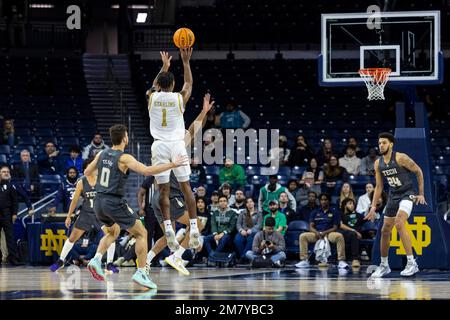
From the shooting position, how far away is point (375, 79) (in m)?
14.5

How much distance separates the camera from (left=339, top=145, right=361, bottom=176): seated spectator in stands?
18812mm

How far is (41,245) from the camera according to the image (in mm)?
16750

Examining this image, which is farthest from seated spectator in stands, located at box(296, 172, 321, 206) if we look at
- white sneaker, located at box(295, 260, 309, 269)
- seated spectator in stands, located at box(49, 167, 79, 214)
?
seated spectator in stands, located at box(49, 167, 79, 214)

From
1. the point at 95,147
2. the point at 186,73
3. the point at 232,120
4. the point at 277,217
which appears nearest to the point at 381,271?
the point at 277,217

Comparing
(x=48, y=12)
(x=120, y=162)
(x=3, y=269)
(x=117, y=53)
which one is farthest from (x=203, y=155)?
(x=48, y=12)

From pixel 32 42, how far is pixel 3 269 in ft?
43.3

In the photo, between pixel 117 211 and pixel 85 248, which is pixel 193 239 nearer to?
pixel 117 211

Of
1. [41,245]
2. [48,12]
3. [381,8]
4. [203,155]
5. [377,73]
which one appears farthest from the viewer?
[48,12]

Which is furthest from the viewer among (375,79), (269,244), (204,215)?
(204,215)

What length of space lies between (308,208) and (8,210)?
17.3 ft

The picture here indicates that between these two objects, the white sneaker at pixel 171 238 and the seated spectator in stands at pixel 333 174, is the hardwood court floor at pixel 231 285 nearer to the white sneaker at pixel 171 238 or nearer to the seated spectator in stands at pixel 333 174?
the white sneaker at pixel 171 238

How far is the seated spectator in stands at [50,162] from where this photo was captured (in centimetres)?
1894

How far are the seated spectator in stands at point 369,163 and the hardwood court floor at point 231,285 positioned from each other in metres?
4.31
